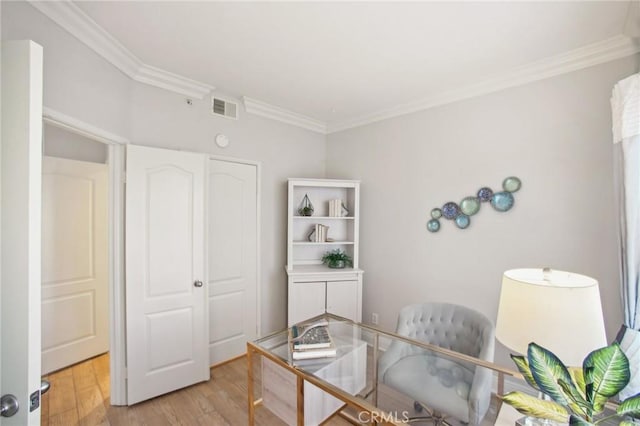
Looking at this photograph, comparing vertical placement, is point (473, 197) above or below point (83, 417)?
above

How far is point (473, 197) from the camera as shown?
8.20 ft

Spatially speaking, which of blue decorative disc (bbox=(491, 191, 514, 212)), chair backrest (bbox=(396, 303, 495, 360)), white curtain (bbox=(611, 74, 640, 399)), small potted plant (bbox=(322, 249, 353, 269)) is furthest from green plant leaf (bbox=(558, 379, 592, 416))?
small potted plant (bbox=(322, 249, 353, 269))

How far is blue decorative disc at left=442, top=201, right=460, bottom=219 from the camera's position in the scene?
2596mm

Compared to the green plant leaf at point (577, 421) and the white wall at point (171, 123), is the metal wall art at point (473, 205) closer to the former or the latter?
the white wall at point (171, 123)

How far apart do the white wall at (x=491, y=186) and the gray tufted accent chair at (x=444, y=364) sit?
0.58 metres

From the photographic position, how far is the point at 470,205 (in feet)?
8.23

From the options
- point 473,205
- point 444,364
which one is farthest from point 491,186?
point 444,364

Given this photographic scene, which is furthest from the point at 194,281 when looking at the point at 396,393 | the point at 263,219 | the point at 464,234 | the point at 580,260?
the point at 580,260

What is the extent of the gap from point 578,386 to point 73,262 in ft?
12.5

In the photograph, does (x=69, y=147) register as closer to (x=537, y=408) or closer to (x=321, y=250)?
(x=321, y=250)

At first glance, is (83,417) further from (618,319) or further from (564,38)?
(564,38)

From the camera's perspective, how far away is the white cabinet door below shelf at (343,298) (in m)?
3.04

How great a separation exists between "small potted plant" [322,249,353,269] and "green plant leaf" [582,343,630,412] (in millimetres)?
2469

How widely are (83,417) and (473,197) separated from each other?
141 inches
